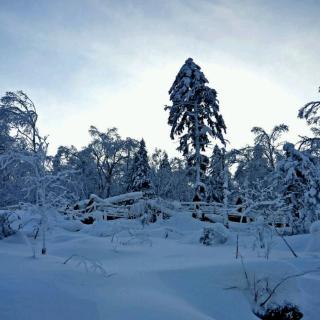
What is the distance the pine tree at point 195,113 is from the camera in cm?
2258

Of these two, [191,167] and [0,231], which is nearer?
[0,231]

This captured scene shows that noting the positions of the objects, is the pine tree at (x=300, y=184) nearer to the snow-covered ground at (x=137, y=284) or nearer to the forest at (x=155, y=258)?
the forest at (x=155, y=258)

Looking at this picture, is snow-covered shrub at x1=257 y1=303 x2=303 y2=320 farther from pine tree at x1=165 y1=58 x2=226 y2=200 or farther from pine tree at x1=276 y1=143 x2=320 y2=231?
pine tree at x1=165 y1=58 x2=226 y2=200

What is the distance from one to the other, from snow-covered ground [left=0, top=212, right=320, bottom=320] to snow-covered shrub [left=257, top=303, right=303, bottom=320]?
13cm

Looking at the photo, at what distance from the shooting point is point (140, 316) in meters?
3.79

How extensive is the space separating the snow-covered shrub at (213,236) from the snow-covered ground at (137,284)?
1731mm

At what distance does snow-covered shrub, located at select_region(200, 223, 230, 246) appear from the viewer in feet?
34.0

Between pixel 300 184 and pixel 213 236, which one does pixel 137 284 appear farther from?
pixel 300 184

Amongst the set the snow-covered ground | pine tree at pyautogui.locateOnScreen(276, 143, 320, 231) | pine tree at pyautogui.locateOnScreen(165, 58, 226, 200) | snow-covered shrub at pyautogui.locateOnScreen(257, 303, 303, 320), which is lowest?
snow-covered shrub at pyautogui.locateOnScreen(257, 303, 303, 320)

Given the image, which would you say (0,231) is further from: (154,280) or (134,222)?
(134,222)

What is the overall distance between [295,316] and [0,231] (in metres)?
6.93

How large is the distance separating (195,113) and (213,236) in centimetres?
1334

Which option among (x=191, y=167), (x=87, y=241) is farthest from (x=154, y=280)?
(x=191, y=167)

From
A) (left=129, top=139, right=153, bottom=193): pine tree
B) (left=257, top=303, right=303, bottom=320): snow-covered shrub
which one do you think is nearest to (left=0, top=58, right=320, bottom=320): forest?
(left=257, top=303, right=303, bottom=320): snow-covered shrub
